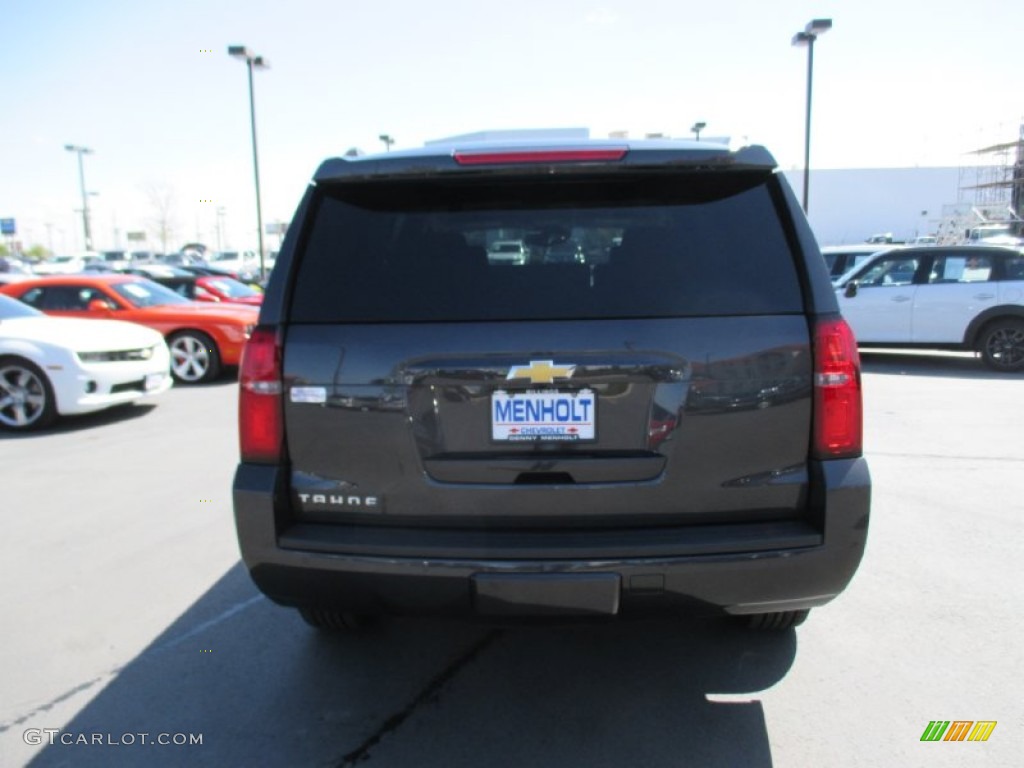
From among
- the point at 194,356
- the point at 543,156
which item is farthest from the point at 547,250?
the point at 194,356

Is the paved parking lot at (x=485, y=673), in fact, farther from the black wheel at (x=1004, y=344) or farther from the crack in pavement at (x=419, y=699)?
the black wheel at (x=1004, y=344)

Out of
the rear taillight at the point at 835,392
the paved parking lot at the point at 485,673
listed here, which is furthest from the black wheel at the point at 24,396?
the rear taillight at the point at 835,392

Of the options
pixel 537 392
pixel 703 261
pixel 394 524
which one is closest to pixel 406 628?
pixel 394 524

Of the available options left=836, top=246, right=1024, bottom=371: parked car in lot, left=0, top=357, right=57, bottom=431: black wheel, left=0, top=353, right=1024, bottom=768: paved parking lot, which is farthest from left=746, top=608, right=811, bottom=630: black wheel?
left=836, top=246, right=1024, bottom=371: parked car in lot

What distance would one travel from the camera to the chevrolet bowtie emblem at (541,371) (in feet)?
7.67

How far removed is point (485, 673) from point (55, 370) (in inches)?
256

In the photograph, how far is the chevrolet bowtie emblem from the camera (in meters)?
2.34

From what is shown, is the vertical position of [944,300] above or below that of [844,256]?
below

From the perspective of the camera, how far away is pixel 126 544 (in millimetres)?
4586

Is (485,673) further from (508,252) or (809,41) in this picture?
(809,41)

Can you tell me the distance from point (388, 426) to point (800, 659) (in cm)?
205

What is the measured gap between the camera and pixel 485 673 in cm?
310

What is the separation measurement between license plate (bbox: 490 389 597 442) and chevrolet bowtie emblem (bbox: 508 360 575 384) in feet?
0.16

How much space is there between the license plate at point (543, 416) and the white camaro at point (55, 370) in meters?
6.81
